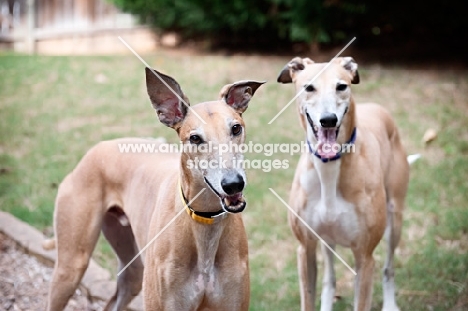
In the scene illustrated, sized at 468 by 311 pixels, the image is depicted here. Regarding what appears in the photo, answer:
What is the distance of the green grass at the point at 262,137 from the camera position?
5.48 meters

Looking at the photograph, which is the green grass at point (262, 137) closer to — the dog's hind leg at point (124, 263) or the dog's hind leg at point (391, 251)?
the dog's hind leg at point (391, 251)

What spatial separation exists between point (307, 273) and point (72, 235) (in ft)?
5.05

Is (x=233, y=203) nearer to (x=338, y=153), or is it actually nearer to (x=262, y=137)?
(x=338, y=153)

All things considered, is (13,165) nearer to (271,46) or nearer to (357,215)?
(357,215)

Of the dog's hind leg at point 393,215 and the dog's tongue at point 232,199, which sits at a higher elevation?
the dog's tongue at point 232,199

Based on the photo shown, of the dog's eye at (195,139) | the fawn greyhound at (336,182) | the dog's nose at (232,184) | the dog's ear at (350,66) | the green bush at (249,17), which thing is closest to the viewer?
the dog's nose at (232,184)

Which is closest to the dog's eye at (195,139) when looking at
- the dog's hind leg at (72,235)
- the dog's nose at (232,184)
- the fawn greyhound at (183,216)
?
the fawn greyhound at (183,216)

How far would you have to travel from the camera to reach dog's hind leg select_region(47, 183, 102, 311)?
13.5 feet

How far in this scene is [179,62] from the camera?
11773mm

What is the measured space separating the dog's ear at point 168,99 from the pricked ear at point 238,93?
0.67 feet

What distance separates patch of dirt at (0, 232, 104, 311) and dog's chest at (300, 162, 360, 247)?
165 centimetres

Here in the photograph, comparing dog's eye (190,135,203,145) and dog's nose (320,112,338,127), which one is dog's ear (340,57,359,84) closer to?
dog's nose (320,112,338,127)

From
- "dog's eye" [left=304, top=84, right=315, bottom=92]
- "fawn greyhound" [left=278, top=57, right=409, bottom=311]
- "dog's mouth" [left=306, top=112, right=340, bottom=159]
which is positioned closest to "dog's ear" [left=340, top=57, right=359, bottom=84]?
"fawn greyhound" [left=278, top=57, right=409, bottom=311]

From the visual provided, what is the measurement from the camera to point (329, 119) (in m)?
4.20
